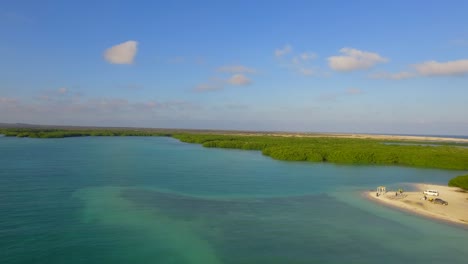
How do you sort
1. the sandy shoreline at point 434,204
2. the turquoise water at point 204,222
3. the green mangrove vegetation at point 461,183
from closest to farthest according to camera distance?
the turquoise water at point 204,222, the sandy shoreline at point 434,204, the green mangrove vegetation at point 461,183

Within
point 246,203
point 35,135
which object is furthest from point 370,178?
point 35,135

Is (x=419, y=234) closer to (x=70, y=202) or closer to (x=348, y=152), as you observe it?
(x=70, y=202)

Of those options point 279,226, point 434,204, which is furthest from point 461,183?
point 279,226

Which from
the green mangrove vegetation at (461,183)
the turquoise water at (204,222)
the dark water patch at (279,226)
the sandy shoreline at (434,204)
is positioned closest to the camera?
the turquoise water at (204,222)

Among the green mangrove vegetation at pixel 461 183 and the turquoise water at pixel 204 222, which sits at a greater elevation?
the green mangrove vegetation at pixel 461 183

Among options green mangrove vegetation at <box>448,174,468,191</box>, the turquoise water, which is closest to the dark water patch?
the turquoise water

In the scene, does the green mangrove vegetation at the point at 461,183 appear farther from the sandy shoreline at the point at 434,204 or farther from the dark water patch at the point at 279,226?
the dark water patch at the point at 279,226

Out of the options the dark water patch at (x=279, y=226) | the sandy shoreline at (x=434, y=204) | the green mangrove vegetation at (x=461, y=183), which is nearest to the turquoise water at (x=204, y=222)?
the dark water patch at (x=279, y=226)
